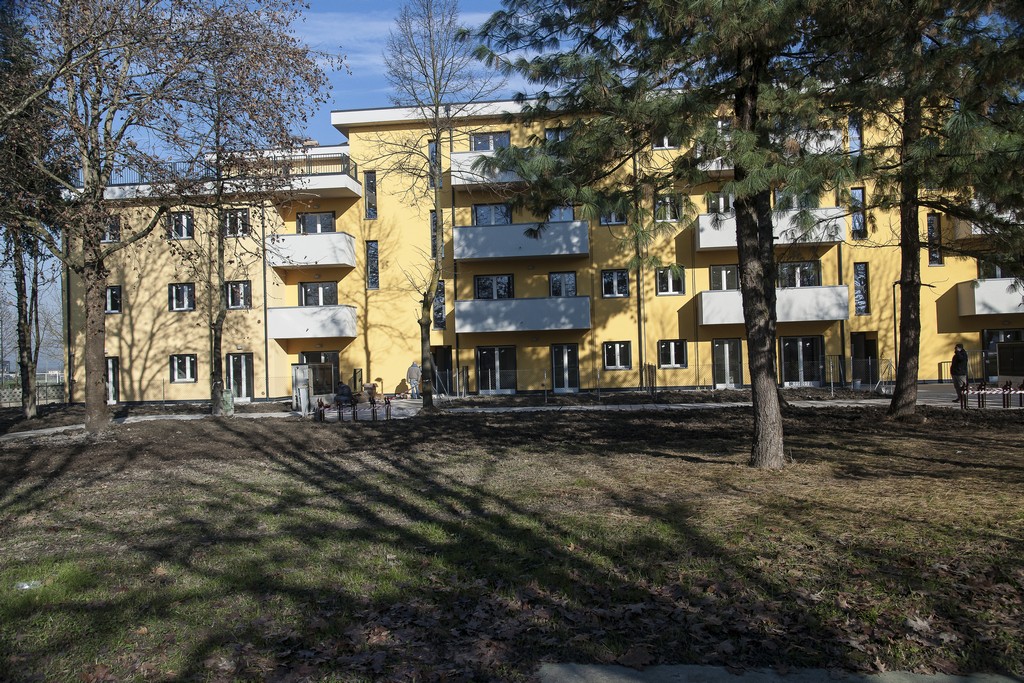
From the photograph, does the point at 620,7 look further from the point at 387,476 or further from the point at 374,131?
the point at 374,131

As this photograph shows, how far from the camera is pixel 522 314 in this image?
3195cm

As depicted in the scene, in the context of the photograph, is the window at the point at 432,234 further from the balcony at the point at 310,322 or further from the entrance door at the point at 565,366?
the entrance door at the point at 565,366

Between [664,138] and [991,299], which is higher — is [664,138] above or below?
above

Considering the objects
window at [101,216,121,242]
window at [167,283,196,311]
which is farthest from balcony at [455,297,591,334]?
window at [101,216,121,242]

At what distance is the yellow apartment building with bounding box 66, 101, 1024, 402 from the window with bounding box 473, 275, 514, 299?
7 cm

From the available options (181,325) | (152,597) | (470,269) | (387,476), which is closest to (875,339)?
(470,269)

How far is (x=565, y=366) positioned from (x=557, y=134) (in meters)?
22.6

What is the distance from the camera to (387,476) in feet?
36.5

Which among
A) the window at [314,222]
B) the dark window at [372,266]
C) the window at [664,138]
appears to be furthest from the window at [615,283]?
the window at [664,138]

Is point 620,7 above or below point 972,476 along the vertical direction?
above

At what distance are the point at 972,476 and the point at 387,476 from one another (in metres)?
7.60

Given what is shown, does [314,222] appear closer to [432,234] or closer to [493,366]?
[432,234]

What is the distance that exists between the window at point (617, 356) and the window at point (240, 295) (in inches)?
625

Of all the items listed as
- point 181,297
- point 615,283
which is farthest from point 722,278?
point 181,297
